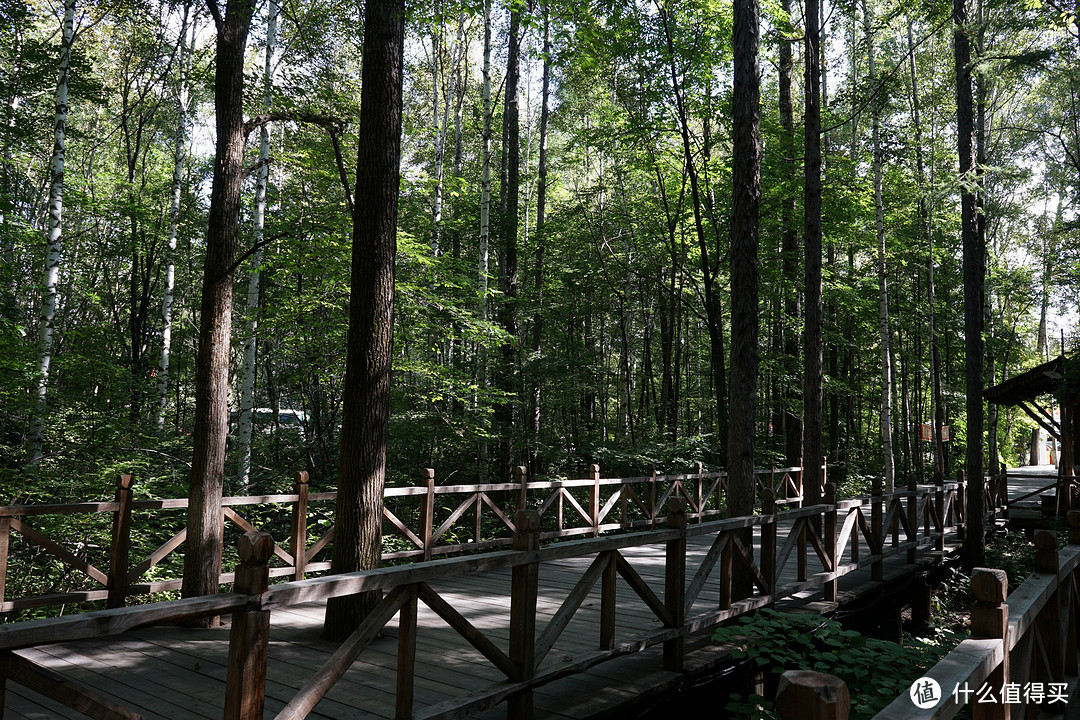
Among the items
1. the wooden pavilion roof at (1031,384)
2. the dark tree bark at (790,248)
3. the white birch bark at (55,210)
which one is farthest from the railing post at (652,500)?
the white birch bark at (55,210)

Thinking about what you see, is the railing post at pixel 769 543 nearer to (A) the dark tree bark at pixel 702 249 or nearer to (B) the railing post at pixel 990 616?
(B) the railing post at pixel 990 616

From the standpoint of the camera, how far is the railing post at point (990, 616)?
2527 mm

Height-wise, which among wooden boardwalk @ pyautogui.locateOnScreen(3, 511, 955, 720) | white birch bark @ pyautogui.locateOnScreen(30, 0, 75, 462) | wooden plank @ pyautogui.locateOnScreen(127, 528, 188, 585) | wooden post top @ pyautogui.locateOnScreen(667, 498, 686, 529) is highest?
white birch bark @ pyautogui.locateOnScreen(30, 0, 75, 462)

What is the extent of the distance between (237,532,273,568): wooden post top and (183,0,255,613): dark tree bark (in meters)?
3.55

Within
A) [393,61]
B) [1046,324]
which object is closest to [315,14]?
[393,61]

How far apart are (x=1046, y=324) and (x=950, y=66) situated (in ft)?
80.7

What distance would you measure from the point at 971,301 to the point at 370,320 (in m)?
10.7

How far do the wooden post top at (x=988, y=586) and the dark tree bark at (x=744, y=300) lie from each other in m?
4.04

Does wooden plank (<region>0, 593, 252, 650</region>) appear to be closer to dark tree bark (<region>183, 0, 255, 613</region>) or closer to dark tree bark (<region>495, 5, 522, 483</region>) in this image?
dark tree bark (<region>183, 0, 255, 613</region>)

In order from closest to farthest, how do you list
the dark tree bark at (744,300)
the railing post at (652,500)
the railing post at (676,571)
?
the railing post at (676,571)
the dark tree bark at (744,300)
the railing post at (652,500)

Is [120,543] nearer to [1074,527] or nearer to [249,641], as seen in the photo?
[249,641]

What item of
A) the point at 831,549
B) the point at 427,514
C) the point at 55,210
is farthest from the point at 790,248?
the point at 55,210

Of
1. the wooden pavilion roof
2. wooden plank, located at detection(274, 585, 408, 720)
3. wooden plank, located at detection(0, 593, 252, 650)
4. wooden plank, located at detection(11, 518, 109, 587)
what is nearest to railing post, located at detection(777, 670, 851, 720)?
wooden plank, located at detection(0, 593, 252, 650)

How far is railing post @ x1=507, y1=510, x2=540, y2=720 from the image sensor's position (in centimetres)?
382
